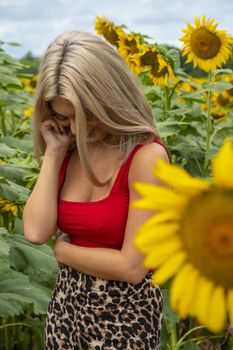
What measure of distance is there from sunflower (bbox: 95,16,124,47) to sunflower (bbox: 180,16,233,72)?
522 mm

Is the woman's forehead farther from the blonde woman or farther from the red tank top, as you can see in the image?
the red tank top

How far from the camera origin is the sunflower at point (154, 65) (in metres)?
2.96

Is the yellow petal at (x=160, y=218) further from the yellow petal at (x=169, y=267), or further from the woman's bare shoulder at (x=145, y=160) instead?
the woman's bare shoulder at (x=145, y=160)

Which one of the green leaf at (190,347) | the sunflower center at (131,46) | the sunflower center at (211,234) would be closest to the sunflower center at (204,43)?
the sunflower center at (131,46)

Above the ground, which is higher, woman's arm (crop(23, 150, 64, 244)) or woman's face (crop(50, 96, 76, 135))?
woman's face (crop(50, 96, 76, 135))

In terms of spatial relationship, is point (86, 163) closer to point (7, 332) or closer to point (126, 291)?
point (126, 291)

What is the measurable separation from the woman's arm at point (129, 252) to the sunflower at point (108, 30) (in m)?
2.17

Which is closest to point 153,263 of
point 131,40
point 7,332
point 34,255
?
point 34,255

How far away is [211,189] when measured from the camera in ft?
2.05

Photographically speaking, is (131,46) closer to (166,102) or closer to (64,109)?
(166,102)

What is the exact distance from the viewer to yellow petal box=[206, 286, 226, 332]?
623 millimetres

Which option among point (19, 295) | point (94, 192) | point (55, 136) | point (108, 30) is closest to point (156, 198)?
point (94, 192)

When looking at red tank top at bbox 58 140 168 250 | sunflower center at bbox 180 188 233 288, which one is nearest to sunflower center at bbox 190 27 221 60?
red tank top at bbox 58 140 168 250

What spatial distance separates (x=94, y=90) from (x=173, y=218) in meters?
0.88
